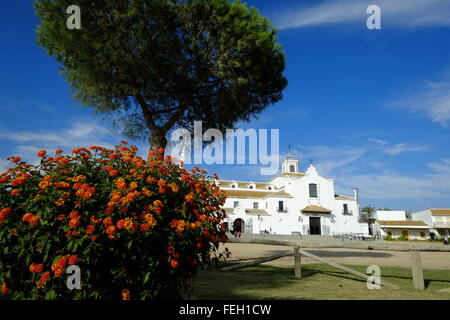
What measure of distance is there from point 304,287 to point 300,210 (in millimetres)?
43023

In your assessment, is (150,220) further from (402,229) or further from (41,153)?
(402,229)

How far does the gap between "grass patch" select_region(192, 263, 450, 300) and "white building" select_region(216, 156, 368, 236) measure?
3733cm

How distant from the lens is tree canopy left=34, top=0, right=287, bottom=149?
9961 millimetres

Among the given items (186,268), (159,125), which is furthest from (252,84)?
(186,268)

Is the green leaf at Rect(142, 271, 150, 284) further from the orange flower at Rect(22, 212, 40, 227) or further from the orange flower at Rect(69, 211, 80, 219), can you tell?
the orange flower at Rect(22, 212, 40, 227)

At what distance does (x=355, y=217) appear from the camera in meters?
49.5

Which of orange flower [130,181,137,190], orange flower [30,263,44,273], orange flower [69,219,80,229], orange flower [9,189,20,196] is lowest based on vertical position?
orange flower [30,263,44,273]

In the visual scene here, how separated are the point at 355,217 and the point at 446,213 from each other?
77.9ft

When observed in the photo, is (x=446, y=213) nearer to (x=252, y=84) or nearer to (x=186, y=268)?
(x=252, y=84)

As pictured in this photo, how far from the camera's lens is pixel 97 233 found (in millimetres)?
3197

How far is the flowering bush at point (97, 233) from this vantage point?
10.3 feet

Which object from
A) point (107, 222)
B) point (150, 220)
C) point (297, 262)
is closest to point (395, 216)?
point (297, 262)

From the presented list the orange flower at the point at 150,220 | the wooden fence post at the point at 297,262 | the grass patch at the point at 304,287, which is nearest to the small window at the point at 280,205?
→ the grass patch at the point at 304,287

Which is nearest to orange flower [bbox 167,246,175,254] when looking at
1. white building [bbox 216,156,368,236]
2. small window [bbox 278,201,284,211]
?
white building [bbox 216,156,368,236]
